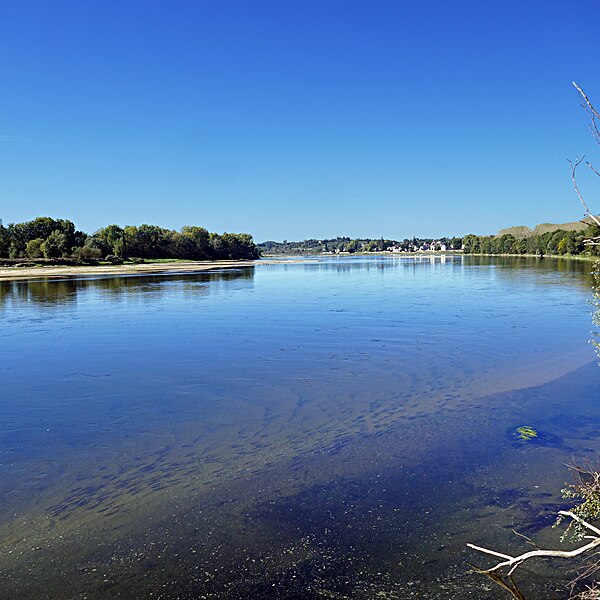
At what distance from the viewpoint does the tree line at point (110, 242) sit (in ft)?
295

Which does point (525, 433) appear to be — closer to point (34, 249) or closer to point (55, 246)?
point (55, 246)

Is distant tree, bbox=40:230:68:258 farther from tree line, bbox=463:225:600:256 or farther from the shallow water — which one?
tree line, bbox=463:225:600:256

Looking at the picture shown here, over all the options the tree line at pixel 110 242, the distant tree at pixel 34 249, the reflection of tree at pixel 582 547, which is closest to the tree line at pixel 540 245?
the tree line at pixel 110 242

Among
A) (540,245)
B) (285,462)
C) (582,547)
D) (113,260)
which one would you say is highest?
(540,245)

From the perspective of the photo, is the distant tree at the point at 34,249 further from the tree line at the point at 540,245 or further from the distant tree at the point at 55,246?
the tree line at the point at 540,245

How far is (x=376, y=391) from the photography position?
40.9ft

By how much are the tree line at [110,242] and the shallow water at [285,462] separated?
79555mm

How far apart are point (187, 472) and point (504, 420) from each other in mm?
6245

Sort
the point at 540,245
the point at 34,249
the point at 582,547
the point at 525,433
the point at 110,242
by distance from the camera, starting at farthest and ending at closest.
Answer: the point at 540,245 < the point at 110,242 < the point at 34,249 < the point at 525,433 < the point at 582,547

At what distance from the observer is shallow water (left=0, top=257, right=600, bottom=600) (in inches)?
217

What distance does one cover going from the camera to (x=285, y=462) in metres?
8.35

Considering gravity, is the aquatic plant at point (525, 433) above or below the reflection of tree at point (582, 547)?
below

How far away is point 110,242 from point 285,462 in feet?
352

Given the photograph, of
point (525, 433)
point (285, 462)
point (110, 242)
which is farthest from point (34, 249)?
point (525, 433)
